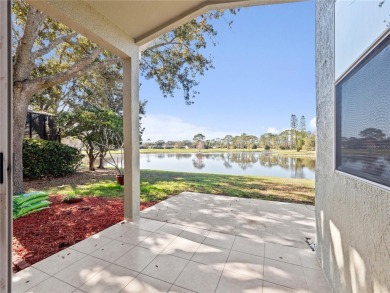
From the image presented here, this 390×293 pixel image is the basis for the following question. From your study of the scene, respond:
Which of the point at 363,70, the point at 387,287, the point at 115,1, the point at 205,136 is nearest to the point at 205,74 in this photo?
the point at 115,1

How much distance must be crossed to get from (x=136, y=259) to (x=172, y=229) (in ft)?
2.66

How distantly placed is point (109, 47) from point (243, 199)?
3.91 m

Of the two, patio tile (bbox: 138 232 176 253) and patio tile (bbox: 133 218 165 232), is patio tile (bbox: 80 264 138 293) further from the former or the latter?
patio tile (bbox: 133 218 165 232)

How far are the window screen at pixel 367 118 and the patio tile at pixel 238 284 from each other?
1243mm

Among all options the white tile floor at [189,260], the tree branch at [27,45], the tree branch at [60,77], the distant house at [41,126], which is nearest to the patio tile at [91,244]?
the white tile floor at [189,260]

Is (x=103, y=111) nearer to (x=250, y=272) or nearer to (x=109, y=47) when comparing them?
(x=109, y=47)

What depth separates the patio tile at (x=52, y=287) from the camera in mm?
1601

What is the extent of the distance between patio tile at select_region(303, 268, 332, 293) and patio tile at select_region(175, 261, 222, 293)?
824 mm

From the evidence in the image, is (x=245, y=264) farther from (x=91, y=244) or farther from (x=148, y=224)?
(x=91, y=244)

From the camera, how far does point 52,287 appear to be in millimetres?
1646

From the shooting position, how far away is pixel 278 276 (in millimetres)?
1829

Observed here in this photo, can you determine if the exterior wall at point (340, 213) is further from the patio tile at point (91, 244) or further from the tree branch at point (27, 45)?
the tree branch at point (27, 45)

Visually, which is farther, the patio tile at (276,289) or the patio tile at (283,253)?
the patio tile at (283,253)

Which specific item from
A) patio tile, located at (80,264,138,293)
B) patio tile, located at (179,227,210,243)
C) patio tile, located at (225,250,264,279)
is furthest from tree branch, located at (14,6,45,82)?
patio tile, located at (225,250,264,279)
